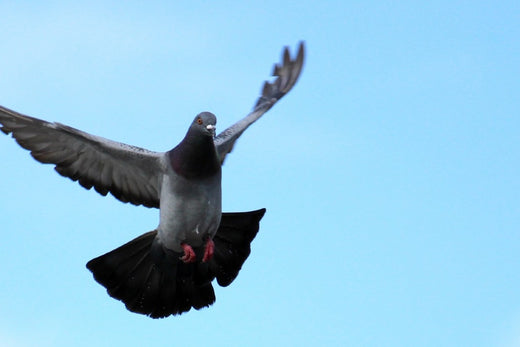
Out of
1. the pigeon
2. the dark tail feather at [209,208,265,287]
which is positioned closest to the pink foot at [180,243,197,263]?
the pigeon

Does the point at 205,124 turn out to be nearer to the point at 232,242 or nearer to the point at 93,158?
the point at 93,158

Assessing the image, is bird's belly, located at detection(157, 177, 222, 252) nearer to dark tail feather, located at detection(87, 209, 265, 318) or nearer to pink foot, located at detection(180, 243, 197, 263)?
pink foot, located at detection(180, 243, 197, 263)

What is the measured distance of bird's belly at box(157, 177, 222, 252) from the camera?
548 inches

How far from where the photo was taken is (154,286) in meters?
15.2

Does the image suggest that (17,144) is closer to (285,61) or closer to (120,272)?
(120,272)

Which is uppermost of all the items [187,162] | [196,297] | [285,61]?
[285,61]

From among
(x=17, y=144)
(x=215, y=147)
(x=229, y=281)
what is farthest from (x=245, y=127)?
(x=17, y=144)

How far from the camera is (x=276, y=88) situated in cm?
1688

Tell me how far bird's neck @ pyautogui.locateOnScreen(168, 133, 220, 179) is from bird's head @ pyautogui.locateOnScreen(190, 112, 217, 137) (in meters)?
0.11

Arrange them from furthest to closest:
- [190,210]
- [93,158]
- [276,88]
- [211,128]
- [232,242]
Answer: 1. [276,88]
2. [232,242]
3. [93,158]
4. [190,210]
5. [211,128]

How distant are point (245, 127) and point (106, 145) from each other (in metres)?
2.28

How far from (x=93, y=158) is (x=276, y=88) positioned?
3.70 meters

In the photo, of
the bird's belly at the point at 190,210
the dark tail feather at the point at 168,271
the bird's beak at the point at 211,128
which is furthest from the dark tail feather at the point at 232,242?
the bird's beak at the point at 211,128

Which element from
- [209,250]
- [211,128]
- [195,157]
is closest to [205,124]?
[211,128]
